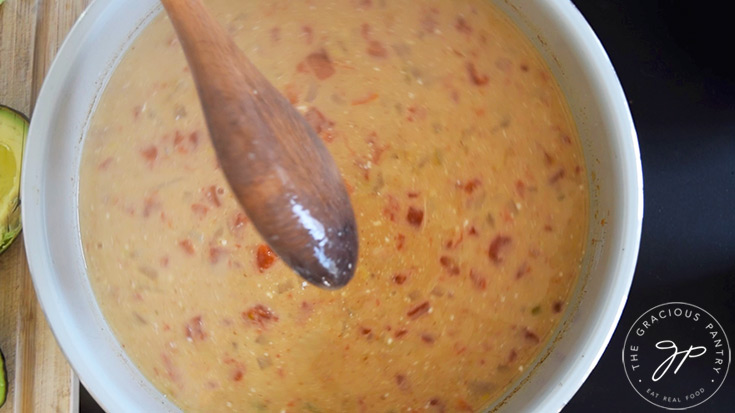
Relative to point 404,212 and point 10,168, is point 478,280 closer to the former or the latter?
point 404,212

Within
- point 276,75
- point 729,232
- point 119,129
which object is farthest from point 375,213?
point 729,232

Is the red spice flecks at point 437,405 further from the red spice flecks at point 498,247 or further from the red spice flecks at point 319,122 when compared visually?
the red spice flecks at point 319,122

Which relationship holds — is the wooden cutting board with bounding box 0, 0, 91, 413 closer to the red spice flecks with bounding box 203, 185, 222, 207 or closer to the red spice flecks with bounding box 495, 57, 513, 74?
the red spice flecks with bounding box 203, 185, 222, 207

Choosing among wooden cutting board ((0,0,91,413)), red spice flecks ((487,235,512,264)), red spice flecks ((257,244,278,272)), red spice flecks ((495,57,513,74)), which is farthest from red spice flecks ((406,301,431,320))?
wooden cutting board ((0,0,91,413))

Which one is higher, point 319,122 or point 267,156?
point 267,156

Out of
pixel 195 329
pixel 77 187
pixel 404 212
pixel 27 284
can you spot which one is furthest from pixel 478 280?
pixel 27 284
